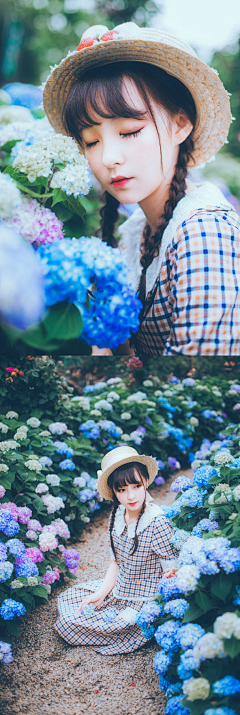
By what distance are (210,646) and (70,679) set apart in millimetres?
386

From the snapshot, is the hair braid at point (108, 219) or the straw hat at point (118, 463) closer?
the straw hat at point (118, 463)

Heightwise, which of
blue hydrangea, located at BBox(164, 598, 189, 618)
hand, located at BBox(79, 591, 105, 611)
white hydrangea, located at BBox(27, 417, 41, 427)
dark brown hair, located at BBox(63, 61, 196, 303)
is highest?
dark brown hair, located at BBox(63, 61, 196, 303)

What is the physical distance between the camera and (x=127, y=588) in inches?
51.4

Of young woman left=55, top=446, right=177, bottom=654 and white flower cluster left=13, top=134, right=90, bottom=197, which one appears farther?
young woman left=55, top=446, right=177, bottom=654

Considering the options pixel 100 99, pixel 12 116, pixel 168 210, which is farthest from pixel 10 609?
pixel 12 116

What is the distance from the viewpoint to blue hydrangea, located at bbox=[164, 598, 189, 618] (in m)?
1.09

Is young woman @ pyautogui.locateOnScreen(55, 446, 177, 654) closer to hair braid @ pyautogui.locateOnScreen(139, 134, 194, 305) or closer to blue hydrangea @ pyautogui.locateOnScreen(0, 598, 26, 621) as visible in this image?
blue hydrangea @ pyautogui.locateOnScreen(0, 598, 26, 621)

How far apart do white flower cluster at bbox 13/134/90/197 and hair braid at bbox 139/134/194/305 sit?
265 millimetres

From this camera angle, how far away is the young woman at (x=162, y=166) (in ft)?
3.31

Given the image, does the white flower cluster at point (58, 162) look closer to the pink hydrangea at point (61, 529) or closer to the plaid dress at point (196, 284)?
the plaid dress at point (196, 284)

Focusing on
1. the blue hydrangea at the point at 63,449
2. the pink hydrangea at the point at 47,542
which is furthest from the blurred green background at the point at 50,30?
the pink hydrangea at the point at 47,542

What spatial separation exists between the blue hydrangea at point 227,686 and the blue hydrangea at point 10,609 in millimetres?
568

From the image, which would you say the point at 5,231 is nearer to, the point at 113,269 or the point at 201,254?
the point at 113,269

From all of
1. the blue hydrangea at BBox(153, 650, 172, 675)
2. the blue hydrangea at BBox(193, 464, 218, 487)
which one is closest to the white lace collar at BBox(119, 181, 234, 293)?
the blue hydrangea at BBox(193, 464, 218, 487)
